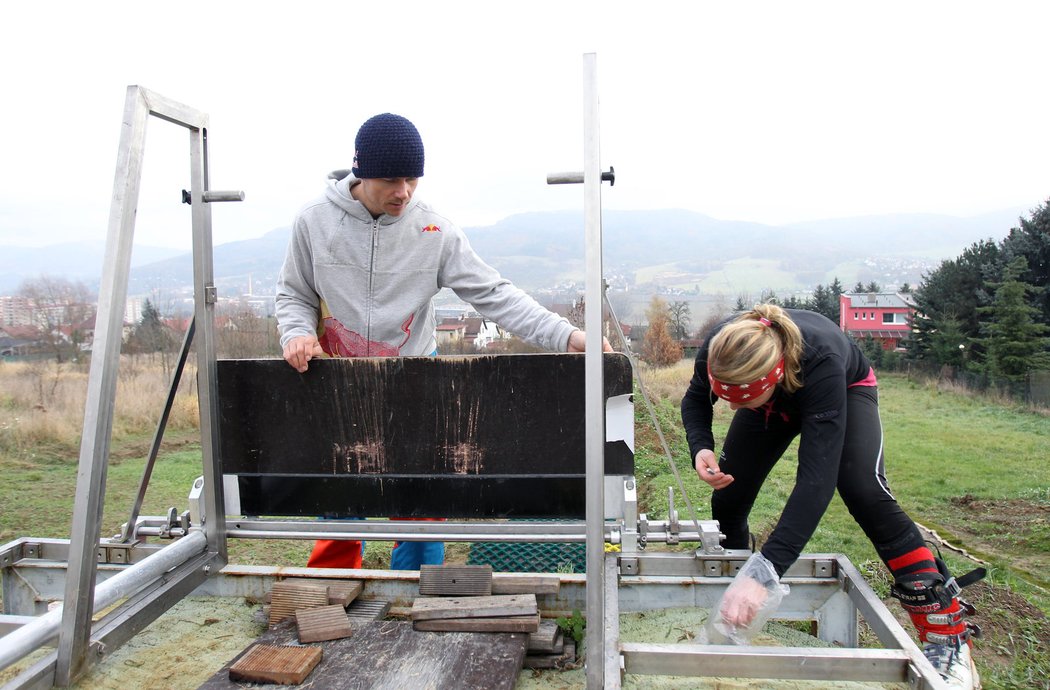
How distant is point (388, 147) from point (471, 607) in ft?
5.12

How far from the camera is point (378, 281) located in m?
2.89

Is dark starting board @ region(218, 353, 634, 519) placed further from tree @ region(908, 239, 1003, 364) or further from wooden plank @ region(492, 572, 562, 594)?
tree @ region(908, 239, 1003, 364)

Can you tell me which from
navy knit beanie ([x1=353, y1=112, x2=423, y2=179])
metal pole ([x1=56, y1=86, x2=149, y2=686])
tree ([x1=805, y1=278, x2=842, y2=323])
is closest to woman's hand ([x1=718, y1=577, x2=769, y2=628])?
navy knit beanie ([x1=353, y1=112, x2=423, y2=179])

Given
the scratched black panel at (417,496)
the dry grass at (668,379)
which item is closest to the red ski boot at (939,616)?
the scratched black panel at (417,496)

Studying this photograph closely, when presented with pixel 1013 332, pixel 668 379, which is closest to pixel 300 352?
pixel 668 379

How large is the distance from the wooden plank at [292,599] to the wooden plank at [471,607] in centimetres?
33

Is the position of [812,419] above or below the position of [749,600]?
above

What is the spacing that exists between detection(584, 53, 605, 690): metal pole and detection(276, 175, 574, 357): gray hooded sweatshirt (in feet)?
2.67

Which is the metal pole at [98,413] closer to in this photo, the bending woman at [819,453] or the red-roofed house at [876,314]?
the bending woman at [819,453]

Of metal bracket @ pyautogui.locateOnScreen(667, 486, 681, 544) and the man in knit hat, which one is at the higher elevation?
the man in knit hat

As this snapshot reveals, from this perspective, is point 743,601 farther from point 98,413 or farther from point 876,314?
point 876,314

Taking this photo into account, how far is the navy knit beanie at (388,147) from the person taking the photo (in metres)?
2.64

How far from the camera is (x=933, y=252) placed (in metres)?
111

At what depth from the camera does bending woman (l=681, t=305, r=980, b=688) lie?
2.29 metres
